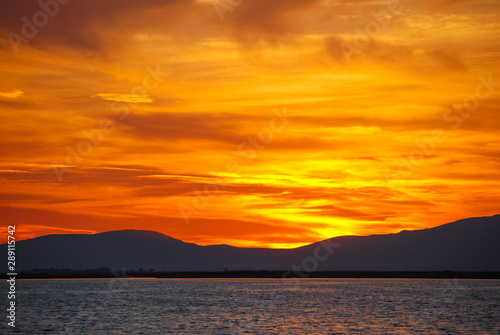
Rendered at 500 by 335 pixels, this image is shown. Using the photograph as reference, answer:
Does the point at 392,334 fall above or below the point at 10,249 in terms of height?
below

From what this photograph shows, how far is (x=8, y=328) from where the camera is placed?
63344 millimetres

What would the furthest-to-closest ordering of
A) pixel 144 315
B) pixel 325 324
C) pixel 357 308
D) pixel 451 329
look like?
pixel 357 308
pixel 144 315
pixel 325 324
pixel 451 329

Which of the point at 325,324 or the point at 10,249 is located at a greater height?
the point at 10,249

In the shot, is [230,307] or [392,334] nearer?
[392,334]

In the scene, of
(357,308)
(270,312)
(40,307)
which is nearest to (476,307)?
(357,308)

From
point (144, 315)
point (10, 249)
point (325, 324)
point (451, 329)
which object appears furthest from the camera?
point (144, 315)

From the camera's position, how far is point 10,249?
189ft

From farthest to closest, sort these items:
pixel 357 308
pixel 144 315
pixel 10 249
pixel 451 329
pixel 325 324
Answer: pixel 357 308
pixel 144 315
pixel 325 324
pixel 451 329
pixel 10 249

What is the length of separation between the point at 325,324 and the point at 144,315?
22543 mm

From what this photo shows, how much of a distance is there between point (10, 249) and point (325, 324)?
31.7 m

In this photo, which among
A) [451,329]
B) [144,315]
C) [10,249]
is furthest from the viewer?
[144,315]

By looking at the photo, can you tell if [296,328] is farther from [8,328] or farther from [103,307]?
[103,307]

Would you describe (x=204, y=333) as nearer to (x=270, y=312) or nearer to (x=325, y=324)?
(x=325, y=324)

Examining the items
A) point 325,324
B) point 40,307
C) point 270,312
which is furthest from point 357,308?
point 40,307
